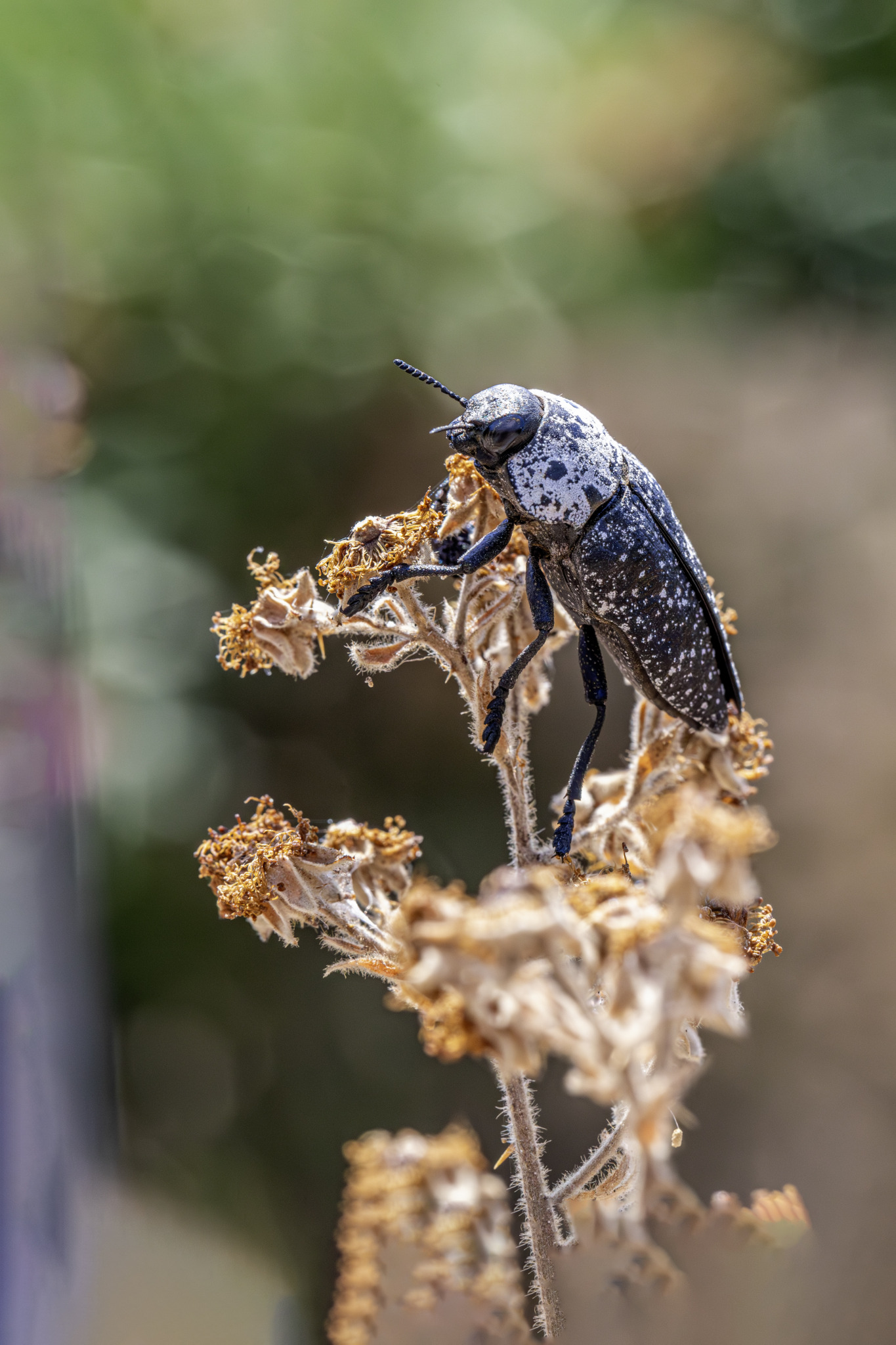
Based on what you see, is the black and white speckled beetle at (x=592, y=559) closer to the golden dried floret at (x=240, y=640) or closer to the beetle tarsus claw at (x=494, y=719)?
the beetle tarsus claw at (x=494, y=719)

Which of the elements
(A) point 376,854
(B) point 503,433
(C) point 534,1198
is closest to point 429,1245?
(C) point 534,1198

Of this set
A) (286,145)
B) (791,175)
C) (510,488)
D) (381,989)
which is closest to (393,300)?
(286,145)

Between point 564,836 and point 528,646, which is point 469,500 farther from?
point 564,836

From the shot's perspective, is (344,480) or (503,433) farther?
(344,480)

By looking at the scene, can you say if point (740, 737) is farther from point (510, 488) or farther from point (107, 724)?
point (107, 724)

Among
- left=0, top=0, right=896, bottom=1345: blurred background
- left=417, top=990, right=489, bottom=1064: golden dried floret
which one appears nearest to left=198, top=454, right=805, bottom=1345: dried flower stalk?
left=417, top=990, right=489, bottom=1064: golden dried floret

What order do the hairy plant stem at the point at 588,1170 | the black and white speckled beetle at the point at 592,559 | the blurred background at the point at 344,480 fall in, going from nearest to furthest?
the hairy plant stem at the point at 588,1170 < the black and white speckled beetle at the point at 592,559 < the blurred background at the point at 344,480

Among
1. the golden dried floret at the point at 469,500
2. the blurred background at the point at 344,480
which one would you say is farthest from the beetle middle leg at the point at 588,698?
the blurred background at the point at 344,480
